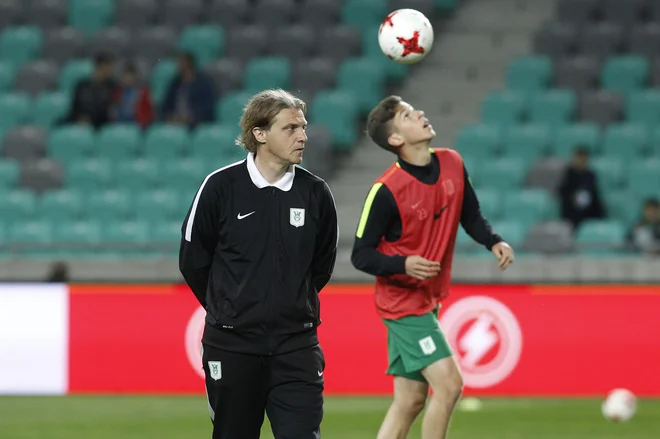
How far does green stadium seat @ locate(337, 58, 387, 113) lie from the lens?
16359 millimetres

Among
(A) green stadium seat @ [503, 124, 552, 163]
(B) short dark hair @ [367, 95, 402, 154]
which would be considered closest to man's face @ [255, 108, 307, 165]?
(B) short dark hair @ [367, 95, 402, 154]

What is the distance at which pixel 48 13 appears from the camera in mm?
18609

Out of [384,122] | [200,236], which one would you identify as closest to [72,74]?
[384,122]

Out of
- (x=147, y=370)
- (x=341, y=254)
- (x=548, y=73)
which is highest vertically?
(x=548, y=73)

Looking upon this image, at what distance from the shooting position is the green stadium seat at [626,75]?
623 inches

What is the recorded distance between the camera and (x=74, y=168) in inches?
617

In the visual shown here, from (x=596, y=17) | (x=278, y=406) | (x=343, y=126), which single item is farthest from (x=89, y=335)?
(x=596, y=17)

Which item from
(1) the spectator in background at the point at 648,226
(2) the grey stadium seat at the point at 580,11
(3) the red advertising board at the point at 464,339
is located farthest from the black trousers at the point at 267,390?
(2) the grey stadium seat at the point at 580,11

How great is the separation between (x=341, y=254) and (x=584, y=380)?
11.2 feet

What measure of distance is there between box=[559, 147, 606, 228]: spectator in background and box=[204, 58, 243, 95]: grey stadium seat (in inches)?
193

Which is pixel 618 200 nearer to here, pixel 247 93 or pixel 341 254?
pixel 341 254

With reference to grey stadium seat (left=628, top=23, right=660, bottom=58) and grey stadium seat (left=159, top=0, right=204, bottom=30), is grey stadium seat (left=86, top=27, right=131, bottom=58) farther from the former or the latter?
grey stadium seat (left=628, top=23, right=660, bottom=58)

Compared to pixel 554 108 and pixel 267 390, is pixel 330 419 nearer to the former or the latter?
pixel 267 390

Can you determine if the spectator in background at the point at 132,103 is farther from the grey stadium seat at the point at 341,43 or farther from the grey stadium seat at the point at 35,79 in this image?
the grey stadium seat at the point at 341,43
